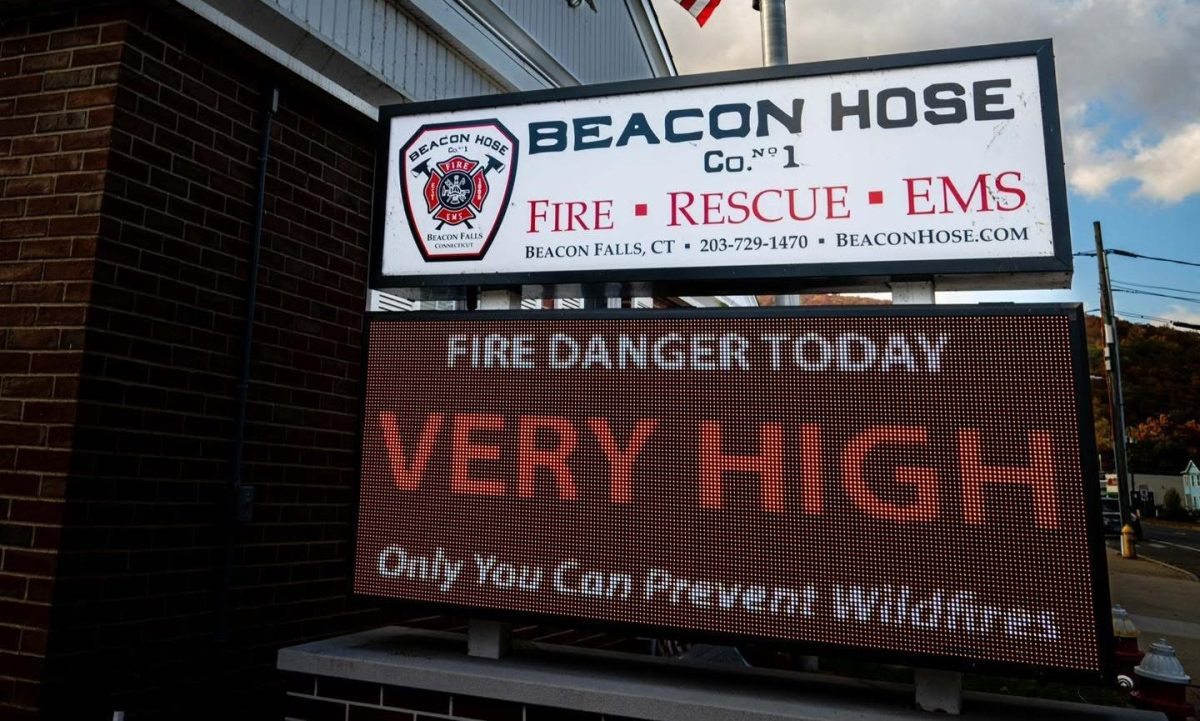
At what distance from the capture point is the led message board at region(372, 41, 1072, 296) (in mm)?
2854

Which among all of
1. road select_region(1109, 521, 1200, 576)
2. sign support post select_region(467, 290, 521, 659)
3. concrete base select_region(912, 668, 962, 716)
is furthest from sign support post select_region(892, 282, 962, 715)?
road select_region(1109, 521, 1200, 576)

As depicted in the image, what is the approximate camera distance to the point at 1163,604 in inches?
470

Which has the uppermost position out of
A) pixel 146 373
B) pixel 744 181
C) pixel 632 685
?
pixel 744 181

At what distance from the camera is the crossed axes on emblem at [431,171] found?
3404 millimetres

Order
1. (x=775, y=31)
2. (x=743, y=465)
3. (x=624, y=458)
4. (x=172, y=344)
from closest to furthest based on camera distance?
(x=743, y=465) → (x=624, y=458) → (x=172, y=344) → (x=775, y=31)

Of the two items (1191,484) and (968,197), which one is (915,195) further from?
(1191,484)

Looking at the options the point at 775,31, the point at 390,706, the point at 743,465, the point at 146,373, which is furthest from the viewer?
the point at 775,31

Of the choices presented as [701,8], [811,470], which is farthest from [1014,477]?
[701,8]

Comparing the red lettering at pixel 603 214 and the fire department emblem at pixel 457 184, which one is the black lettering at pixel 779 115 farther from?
the fire department emblem at pixel 457 184

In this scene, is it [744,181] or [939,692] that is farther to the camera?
[744,181]

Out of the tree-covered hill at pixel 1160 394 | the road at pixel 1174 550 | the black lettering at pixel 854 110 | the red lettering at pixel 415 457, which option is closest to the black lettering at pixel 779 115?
the black lettering at pixel 854 110

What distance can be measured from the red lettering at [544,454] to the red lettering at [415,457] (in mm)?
364

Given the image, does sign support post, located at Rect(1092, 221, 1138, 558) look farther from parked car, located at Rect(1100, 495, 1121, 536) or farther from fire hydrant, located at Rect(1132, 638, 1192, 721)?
fire hydrant, located at Rect(1132, 638, 1192, 721)

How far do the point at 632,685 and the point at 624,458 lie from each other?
801mm
